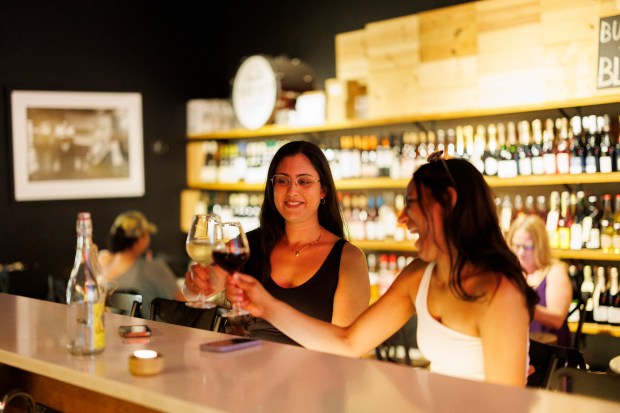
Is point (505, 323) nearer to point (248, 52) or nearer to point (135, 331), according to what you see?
point (135, 331)

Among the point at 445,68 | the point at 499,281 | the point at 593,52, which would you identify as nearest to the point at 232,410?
the point at 499,281

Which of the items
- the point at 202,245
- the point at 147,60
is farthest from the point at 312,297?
the point at 147,60

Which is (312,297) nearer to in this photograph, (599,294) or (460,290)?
(460,290)

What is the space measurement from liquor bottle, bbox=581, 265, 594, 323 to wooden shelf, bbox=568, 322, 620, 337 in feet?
0.25

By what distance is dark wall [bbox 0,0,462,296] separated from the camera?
6.44m

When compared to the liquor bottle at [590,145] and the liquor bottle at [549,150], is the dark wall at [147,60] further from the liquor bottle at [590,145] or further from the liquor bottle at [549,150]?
the liquor bottle at [590,145]

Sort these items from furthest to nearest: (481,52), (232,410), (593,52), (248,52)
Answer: (248,52), (481,52), (593,52), (232,410)

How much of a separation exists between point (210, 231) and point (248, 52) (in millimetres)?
5362

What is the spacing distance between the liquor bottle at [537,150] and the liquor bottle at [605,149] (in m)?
0.35

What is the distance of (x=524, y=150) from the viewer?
200 inches

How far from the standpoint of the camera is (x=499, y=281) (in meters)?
2.02

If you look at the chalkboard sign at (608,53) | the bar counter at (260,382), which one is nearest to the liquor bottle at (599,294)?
the chalkboard sign at (608,53)

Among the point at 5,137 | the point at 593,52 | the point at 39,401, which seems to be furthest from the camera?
the point at 5,137

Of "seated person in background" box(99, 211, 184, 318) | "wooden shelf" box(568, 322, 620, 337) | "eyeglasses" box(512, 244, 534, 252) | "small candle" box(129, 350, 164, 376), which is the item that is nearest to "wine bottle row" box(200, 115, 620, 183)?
"eyeglasses" box(512, 244, 534, 252)
